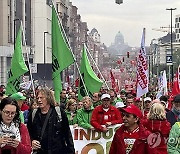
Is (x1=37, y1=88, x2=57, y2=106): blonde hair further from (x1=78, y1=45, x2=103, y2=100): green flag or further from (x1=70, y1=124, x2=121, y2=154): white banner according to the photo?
(x1=78, y1=45, x2=103, y2=100): green flag

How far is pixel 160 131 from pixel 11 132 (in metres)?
2.22

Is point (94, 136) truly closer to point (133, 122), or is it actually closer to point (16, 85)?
point (133, 122)

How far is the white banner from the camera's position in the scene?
11344 mm

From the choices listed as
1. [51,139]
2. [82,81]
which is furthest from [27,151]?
[82,81]

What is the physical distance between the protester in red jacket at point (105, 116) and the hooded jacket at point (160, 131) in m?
3.98

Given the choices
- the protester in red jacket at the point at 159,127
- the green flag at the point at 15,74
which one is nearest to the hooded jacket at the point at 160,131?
the protester in red jacket at the point at 159,127

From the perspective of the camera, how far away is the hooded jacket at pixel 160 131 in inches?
275

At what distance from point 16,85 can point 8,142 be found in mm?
11172

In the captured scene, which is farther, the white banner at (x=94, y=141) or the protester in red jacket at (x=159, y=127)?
the white banner at (x=94, y=141)

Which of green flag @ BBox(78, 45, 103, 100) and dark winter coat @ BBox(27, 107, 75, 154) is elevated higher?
green flag @ BBox(78, 45, 103, 100)

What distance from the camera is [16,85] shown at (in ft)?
54.0

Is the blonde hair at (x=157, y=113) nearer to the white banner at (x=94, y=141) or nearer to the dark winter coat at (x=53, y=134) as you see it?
the dark winter coat at (x=53, y=134)

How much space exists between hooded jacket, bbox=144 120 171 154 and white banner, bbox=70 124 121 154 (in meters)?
4.15

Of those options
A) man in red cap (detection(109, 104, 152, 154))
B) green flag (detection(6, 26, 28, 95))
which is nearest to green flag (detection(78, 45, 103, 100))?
green flag (detection(6, 26, 28, 95))
